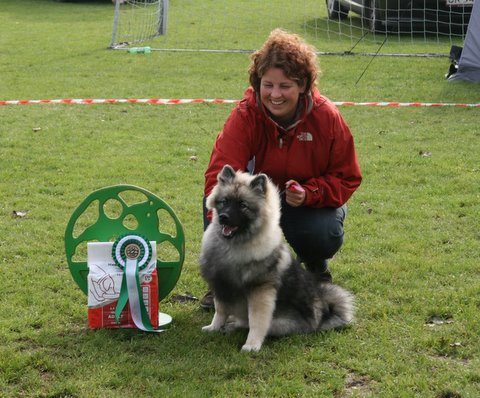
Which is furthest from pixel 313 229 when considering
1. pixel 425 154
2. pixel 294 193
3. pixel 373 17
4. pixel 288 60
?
pixel 373 17

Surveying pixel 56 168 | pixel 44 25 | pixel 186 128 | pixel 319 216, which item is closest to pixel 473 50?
pixel 186 128

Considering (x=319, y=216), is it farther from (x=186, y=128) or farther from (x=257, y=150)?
(x=186, y=128)

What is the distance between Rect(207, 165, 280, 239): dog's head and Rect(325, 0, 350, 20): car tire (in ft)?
47.5

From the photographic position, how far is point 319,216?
4.31 m

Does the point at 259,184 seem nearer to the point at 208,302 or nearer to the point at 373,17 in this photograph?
the point at 208,302

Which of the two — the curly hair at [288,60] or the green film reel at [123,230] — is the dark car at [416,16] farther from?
the green film reel at [123,230]

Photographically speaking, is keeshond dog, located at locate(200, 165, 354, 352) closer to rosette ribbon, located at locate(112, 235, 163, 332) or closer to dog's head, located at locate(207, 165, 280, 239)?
dog's head, located at locate(207, 165, 280, 239)

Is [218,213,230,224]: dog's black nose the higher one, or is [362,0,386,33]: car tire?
[218,213,230,224]: dog's black nose

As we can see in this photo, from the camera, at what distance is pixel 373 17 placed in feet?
49.2

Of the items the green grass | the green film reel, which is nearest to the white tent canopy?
the green grass

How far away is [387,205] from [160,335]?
2738mm

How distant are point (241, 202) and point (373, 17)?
40.0 feet

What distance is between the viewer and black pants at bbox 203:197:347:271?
4.31 meters

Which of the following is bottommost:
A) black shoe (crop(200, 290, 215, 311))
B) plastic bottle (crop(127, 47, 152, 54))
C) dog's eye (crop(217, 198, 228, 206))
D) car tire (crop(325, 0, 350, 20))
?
plastic bottle (crop(127, 47, 152, 54))
